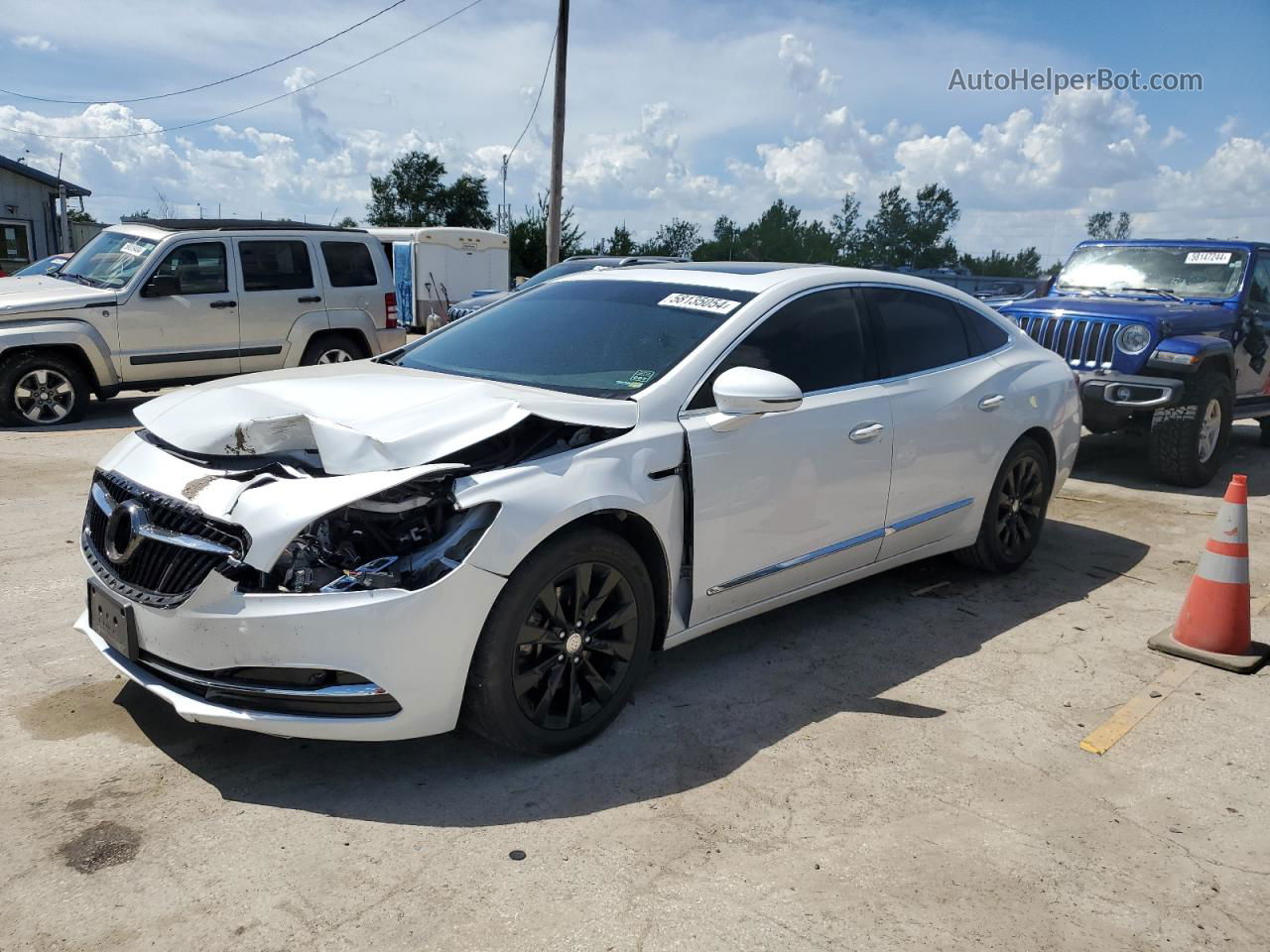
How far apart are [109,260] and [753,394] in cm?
894

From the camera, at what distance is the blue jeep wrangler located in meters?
8.07

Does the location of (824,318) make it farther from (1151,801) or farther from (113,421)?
(113,421)

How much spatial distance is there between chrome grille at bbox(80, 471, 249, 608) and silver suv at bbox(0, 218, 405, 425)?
7090 mm

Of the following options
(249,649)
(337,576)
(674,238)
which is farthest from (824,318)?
(674,238)

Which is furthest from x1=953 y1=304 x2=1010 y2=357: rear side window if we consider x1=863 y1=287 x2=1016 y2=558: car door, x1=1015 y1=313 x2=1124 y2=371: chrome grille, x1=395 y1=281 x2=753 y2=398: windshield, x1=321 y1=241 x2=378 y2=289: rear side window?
x1=321 y1=241 x2=378 y2=289: rear side window

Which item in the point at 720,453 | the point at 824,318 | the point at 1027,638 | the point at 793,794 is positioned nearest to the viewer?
the point at 793,794

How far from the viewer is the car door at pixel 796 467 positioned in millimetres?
3752

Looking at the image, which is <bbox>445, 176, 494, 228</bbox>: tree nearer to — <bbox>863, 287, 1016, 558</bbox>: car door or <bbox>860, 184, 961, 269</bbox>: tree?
<bbox>860, 184, 961, 269</bbox>: tree

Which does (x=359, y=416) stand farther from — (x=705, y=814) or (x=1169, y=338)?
(x=1169, y=338)

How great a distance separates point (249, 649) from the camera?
2955 millimetres

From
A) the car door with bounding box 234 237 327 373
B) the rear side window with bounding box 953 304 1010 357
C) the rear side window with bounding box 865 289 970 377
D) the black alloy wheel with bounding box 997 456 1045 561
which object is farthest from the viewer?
the car door with bounding box 234 237 327 373

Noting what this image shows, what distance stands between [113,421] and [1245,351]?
10.5m

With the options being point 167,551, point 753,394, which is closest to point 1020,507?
point 753,394

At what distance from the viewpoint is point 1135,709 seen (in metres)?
4.05
